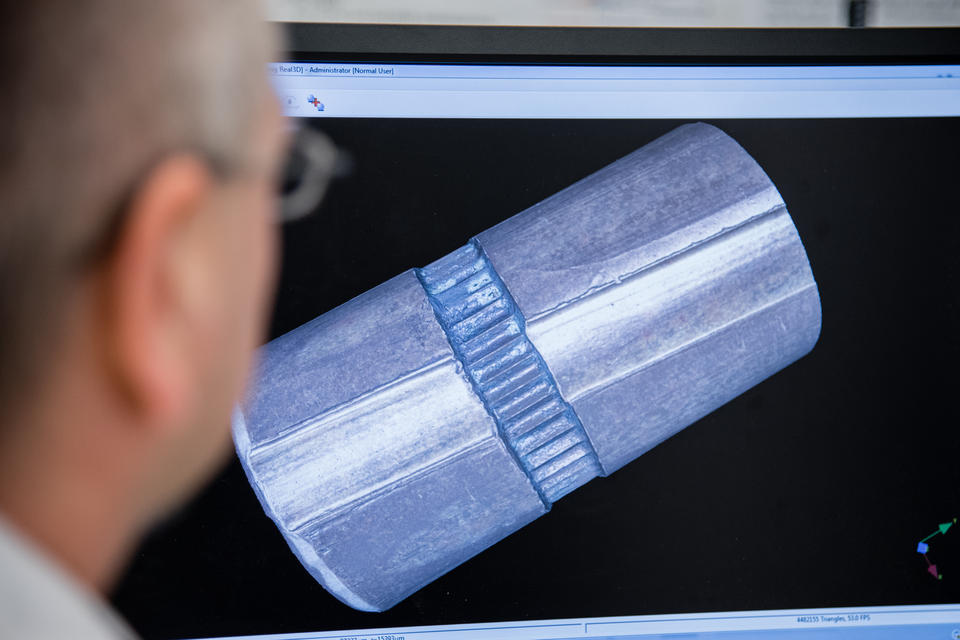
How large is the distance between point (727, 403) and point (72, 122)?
Result: 445mm

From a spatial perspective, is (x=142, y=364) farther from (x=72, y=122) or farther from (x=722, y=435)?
(x=722, y=435)

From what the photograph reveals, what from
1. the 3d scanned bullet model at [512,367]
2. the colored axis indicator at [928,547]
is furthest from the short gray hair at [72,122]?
the colored axis indicator at [928,547]

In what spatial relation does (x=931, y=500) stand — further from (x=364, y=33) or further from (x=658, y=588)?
(x=364, y=33)

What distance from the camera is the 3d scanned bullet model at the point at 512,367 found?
50cm

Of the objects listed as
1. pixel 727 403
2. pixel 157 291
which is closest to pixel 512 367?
pixel 727 403

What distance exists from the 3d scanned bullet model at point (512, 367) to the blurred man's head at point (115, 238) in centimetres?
24

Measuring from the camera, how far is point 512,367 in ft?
1.65

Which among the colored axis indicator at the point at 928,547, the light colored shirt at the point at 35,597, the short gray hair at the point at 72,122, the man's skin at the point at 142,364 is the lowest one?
the colored axis indicator at the point at 928,547

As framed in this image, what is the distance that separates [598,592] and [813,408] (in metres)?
0.19

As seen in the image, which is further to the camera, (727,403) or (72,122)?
(727,403)

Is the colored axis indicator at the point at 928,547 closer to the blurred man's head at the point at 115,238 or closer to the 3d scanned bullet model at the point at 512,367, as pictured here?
the 3d scanned bullet model at the point at 512,367

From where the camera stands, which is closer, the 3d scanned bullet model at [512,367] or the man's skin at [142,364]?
the man's skin at [142,364]

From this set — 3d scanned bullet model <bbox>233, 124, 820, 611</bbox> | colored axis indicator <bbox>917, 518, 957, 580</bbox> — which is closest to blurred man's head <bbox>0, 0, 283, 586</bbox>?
3d scanned bullet model <bbox>233, 124, 820, 611</bbox>

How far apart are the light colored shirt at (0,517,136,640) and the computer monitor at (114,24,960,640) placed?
10.8 inches
